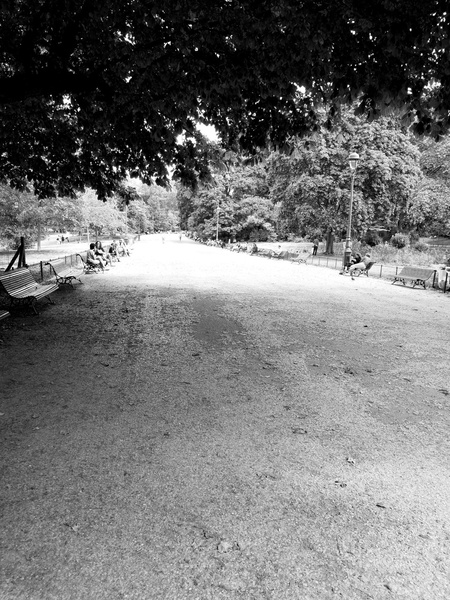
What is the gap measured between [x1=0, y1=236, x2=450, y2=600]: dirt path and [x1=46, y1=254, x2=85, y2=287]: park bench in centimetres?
658

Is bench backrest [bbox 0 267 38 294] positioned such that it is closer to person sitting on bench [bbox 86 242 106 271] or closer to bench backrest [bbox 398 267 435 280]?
person sitting on bench [bbox 86 242 106 271]

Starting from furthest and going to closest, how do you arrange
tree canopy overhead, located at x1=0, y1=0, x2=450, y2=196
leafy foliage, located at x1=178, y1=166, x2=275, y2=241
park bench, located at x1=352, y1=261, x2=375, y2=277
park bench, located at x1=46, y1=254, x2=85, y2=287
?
1. leafy foliage, located at x1=178, y1=166, x2=275, y2=241
2. park bench, located at x1=352, y1=261, x2=375, y2=277
3. park bench, located at x1=46, y1=254, x2=85, y2=287
4. tree canopy overhead, located at x1=0, y1=0, x2=450, y2=196

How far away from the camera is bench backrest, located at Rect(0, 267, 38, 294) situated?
8573mm

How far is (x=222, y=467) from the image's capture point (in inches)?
130

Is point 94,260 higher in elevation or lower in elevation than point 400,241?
lower

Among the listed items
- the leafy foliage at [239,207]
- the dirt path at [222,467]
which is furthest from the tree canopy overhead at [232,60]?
the leafy foliage at [239,207]

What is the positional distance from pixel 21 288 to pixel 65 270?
7637 mm

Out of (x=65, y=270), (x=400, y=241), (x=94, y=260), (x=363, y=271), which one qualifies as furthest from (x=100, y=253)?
(x=400, y=241)

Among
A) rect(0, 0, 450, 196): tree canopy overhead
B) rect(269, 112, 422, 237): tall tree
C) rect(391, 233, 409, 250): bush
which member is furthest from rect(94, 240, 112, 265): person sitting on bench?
rect(391, 233, 409, 250): bush

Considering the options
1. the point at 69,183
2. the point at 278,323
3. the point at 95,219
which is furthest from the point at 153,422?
the point at 95,219

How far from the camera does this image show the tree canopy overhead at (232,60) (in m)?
5.19

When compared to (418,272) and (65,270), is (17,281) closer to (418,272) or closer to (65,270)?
(65,270)

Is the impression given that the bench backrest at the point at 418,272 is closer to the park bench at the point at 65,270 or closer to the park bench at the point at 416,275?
the park bench at the point at 416,275

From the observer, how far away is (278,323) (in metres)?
8.87
